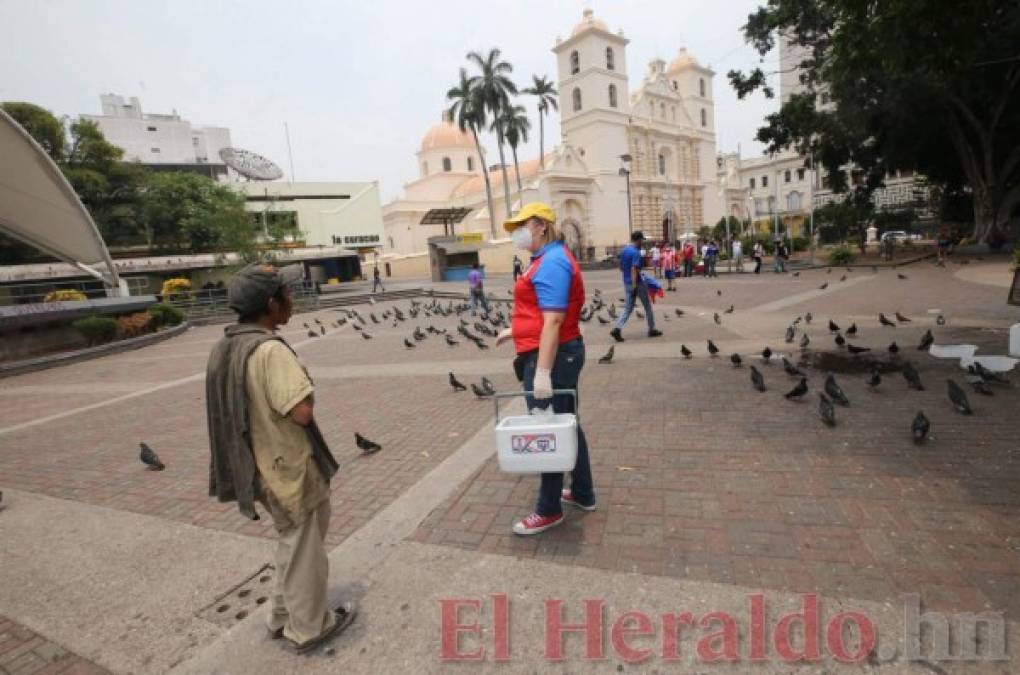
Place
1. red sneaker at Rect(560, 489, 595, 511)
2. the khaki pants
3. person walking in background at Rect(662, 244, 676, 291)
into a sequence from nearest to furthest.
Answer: the khaki pants
red sneaker at Rect(560, 489, 595, 511)
person walking in background at Rect(662, 244, 676, 291)

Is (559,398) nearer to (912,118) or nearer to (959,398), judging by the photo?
(959,398)

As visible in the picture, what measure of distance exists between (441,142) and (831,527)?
68.2m

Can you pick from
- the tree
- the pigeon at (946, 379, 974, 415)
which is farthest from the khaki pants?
the tree

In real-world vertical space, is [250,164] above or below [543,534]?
above

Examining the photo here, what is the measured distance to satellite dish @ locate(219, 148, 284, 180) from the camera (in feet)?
168

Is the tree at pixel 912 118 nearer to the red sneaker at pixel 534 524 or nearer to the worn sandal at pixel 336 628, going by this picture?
the red sneaker at pixel 534 524

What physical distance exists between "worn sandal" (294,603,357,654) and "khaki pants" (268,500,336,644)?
0.08 feet

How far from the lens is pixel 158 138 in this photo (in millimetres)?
63719

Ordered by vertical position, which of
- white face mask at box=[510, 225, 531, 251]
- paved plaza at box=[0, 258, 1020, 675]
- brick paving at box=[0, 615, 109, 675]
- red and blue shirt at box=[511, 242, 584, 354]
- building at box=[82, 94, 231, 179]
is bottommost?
brick paving at box=[0, 615, 109, 675]

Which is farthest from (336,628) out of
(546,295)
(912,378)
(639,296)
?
(639,296)

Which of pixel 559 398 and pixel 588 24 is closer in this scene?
pixel 559 398

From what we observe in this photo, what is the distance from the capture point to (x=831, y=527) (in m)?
3.07

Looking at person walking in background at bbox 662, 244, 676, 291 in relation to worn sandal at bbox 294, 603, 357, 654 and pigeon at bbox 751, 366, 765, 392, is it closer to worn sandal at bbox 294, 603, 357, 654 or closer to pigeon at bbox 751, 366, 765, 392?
pigeon at bbox 751, 366, 765, 392

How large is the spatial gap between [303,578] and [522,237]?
6.91ft
